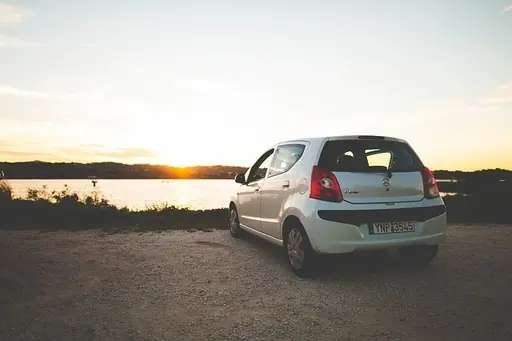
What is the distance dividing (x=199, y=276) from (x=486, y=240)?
609 centimetres

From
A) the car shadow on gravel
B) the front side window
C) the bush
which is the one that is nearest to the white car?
the car shadow on gravel

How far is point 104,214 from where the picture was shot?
11.7 m

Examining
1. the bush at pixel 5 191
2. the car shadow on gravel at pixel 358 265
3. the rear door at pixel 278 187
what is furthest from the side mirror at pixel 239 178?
the bush at pixel 5 191

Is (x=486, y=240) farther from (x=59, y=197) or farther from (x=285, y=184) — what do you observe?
(x=59, y=197)

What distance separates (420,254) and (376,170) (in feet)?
5.18

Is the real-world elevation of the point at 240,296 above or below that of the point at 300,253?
below

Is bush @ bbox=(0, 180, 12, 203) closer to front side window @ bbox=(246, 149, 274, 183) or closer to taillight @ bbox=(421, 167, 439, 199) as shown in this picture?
front side window @ bbox=(246, 149, 274, 183)

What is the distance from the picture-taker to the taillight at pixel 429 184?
5348 millimetres

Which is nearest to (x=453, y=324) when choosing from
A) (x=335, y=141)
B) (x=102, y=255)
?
(x=335, y=141)

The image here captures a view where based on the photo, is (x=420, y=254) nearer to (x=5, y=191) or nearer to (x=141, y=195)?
(x=5, y=191)

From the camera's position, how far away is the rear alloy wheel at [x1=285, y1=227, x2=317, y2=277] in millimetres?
5071

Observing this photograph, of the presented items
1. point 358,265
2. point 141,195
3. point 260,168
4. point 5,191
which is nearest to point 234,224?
point 260,168

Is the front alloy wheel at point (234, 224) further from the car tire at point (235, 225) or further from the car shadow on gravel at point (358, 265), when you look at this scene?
the car shadow on gravel at point (358, 265)

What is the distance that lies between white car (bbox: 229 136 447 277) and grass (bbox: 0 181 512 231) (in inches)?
191
